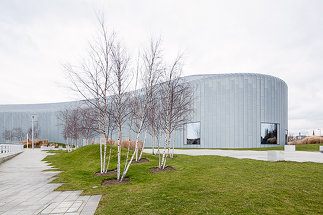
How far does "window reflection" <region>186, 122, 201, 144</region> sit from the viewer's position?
98.0 feet

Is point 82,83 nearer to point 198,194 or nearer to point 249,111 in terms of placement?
point 198,194

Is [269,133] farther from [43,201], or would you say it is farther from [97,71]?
[43,201]

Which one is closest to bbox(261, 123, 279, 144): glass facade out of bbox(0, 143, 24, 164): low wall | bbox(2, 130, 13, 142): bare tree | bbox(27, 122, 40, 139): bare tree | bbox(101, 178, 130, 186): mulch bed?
bbox(101, 178, 130, 186): mulch bed

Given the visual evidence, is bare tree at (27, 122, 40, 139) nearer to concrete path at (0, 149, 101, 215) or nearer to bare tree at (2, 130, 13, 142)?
bare tree at (2, 130, 13, 142)

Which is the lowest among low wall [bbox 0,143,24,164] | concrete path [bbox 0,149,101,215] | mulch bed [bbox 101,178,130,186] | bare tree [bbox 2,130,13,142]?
bare tree [bbox 2,130,13,142]

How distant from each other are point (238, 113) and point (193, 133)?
760cm

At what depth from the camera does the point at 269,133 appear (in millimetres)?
28188

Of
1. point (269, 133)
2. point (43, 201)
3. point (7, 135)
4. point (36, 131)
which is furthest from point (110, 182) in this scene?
point (7, 135)

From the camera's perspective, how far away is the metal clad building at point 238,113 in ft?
89.3

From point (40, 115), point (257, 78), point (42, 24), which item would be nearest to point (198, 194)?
point (42, 24)

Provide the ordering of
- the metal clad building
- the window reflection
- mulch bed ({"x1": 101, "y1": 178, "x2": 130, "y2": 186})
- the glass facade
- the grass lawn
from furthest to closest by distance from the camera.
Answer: the window reflection → the glass facade → the metal clad building → mulch bed ({"x1": 101, "y1": 178, "x2": 130, "y2": 186}) → the grass lawn

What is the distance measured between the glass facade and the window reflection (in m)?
9.30

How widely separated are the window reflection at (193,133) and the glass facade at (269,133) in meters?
9.30

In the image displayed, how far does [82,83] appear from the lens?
25.1 feet
